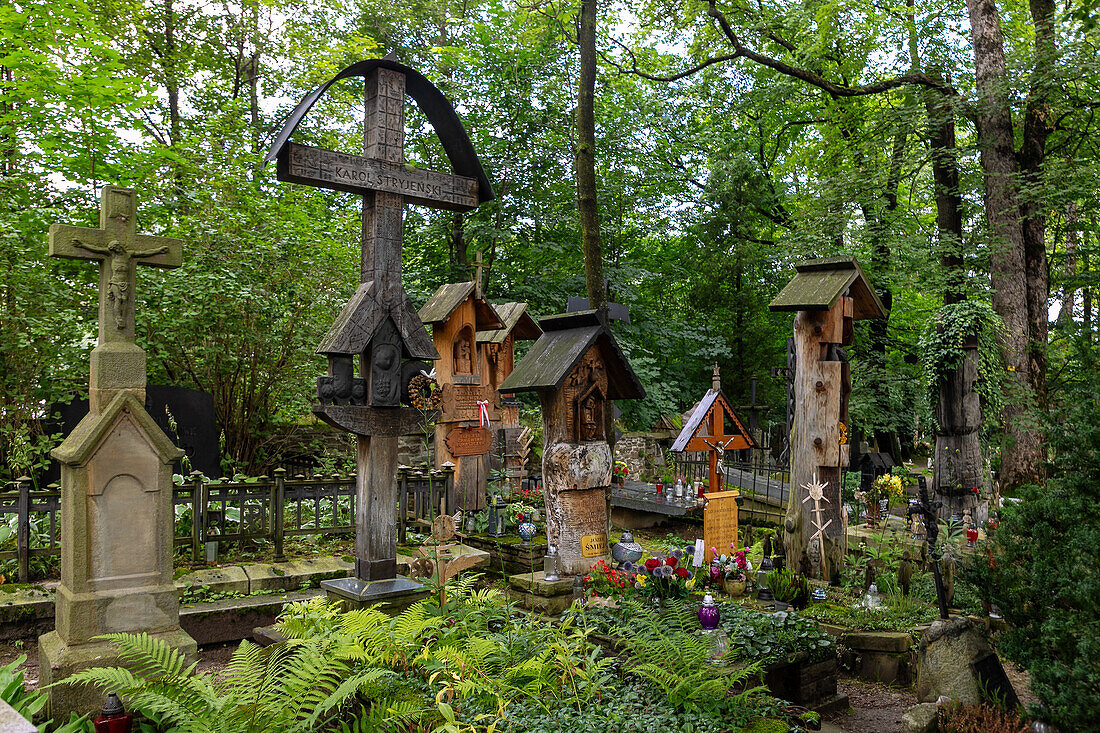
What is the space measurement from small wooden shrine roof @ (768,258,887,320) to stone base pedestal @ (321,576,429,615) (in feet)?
16.1

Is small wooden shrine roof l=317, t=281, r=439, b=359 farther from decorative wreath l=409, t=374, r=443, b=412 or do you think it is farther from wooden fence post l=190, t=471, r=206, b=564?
wooden fence post l=190, t=471, r=206, b=564

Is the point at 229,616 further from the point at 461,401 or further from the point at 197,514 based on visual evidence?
the point at 461,401

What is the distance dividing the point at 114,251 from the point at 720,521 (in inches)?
274

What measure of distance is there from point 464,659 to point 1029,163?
14.2m

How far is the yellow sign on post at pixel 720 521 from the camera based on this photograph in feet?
27.8

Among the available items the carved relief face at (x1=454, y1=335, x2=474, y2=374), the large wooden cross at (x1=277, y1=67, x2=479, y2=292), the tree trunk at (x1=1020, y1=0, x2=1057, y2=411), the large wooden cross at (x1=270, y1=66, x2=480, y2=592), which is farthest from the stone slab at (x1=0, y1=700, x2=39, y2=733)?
the tree trunk at (x1=1020, y1=0, x2=1057, y2=411)

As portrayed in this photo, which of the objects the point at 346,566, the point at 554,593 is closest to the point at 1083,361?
the point at 554,593

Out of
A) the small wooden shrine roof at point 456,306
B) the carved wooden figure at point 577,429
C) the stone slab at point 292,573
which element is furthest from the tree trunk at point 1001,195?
the stone slab at point 292,573

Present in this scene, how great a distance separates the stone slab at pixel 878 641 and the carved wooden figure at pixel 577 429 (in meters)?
2.57

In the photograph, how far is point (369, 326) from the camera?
616 cm

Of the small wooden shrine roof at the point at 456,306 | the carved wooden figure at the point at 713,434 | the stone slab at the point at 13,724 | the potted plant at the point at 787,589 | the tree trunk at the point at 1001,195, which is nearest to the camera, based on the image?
the stone slab at the point at 13,724

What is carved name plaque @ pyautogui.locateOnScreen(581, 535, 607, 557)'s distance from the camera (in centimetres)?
756

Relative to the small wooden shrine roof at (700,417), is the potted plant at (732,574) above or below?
below

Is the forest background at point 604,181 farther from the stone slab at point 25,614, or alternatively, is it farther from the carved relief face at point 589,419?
the carved relief face at point 589,419
